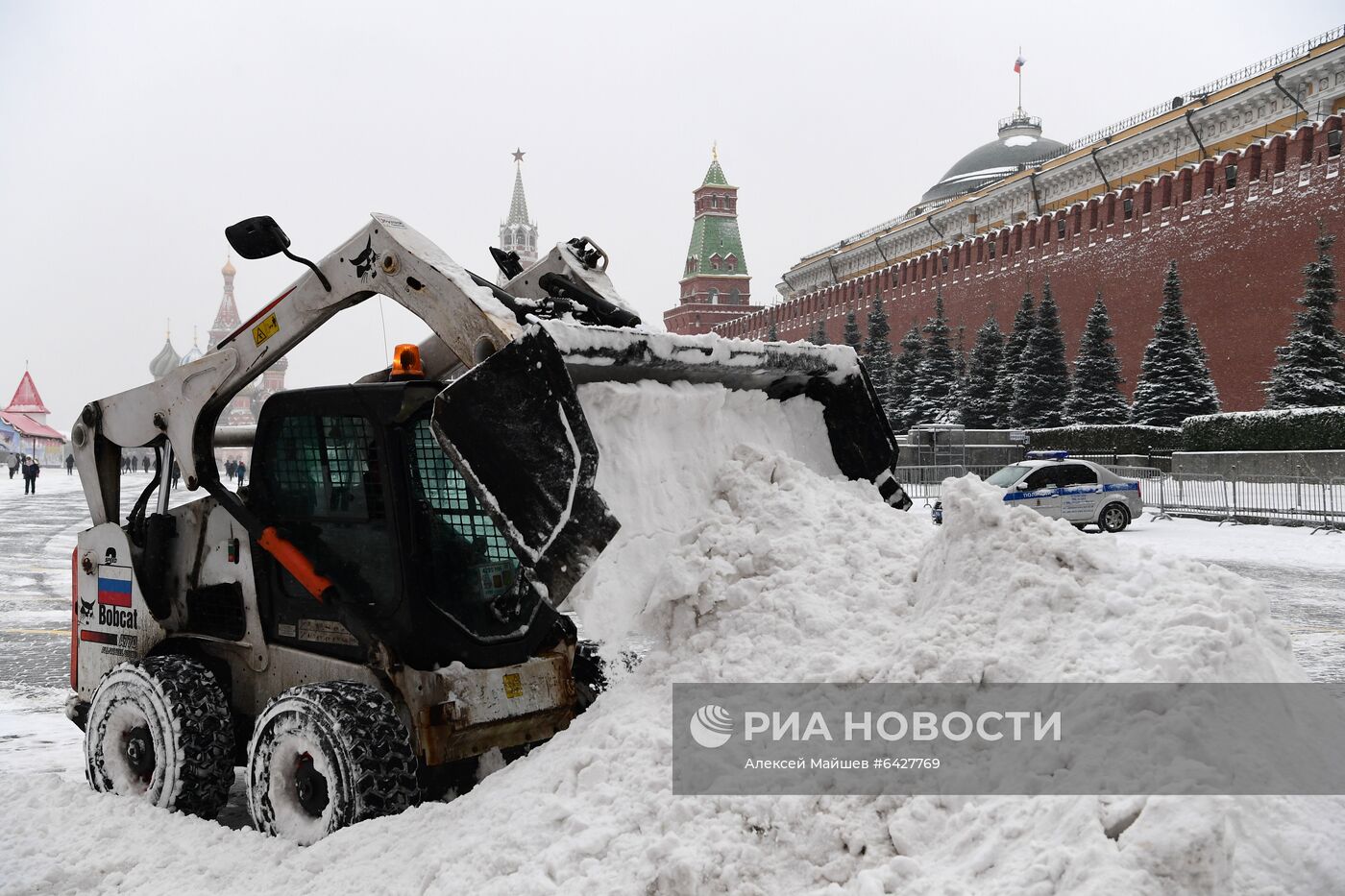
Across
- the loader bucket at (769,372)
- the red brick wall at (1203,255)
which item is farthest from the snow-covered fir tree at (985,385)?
the loader bucket at (769,372)

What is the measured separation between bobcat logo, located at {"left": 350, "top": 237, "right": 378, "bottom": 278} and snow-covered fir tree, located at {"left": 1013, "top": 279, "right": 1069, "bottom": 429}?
128 ft

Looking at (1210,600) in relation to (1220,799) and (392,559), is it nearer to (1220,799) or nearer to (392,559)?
(1220,799)

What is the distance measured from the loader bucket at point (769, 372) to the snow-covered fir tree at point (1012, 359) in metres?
37.5

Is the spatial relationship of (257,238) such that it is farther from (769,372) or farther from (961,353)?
(961,353)

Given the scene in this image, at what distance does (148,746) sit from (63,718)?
2794mm

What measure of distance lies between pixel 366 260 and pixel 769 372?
186cm

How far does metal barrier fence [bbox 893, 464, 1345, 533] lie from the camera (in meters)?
20.1

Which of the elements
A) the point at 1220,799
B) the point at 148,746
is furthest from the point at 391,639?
the point at 1220,799

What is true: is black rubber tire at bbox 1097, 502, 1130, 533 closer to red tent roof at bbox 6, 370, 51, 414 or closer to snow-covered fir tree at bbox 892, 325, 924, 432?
snow-covered fir tree at bbox 892, 325, 924, 432

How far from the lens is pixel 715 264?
96938 mm

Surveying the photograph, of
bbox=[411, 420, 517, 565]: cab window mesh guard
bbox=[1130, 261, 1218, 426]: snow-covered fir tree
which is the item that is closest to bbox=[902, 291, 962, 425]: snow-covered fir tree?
bbox=[1130, 261, 1218, 426]: snow-covered fir tree

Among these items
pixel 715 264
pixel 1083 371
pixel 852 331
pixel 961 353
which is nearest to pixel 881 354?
pixel 961 353

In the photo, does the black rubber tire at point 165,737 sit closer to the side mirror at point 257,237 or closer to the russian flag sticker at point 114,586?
the russian flag sticker at point 114,586

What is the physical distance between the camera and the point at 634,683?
3.75m
